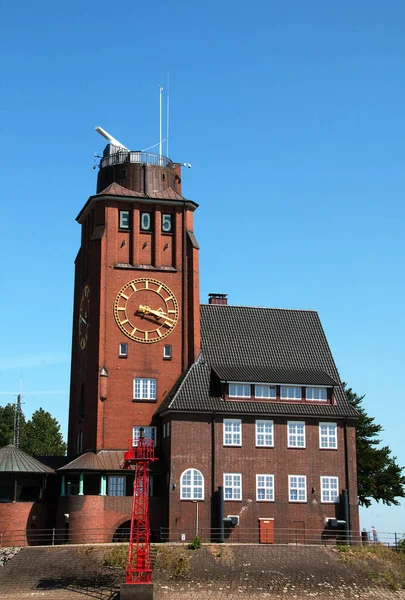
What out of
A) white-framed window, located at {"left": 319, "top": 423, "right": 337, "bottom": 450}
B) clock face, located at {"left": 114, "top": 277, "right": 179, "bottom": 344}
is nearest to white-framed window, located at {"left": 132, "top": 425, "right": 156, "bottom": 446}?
clock face, located at {"left": 114, "top": 277, "right": 179, "bottom": 344}

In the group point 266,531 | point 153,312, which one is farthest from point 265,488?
point 153,312

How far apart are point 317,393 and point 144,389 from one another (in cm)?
1140

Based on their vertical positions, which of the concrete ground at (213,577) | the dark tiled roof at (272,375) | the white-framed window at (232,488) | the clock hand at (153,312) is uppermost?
the clock hand at (153,312)

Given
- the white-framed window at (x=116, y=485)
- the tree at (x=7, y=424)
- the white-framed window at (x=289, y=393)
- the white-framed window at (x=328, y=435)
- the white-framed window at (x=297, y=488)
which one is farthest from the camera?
the tree at (x=7, y=424)

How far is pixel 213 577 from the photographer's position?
55594mm

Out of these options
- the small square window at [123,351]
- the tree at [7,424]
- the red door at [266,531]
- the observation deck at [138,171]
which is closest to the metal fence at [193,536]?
the red door at [266,531]

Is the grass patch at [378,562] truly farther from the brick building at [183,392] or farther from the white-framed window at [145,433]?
the white-framed window at [145,433]

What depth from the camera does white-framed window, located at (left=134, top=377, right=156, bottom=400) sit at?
222ft

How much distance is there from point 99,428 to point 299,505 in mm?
13637

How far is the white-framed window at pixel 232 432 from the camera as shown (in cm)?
6525

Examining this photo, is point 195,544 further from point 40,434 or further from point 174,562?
point 40,434

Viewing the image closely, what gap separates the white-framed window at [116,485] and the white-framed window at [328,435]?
13.0 meters

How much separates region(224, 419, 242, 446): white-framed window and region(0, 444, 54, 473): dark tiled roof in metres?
11.3

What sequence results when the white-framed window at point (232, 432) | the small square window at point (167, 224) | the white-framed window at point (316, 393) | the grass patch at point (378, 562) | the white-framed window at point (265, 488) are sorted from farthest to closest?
the small square window at point (167, 224) → the white-framed window at point (316, 393) → the white-framed window at point (232, 432) → the white-framed window at point (265, 488) → the grass patch at point (378, 562)
